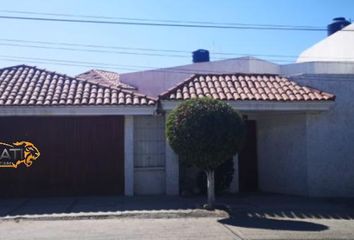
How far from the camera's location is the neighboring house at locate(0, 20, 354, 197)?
14250mm

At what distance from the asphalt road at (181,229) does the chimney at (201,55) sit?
1784cm

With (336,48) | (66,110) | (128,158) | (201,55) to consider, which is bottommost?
(128,158)

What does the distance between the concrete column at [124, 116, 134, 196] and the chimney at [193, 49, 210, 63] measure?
1402 cm

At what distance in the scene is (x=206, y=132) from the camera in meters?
11.5

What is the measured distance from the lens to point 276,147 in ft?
52.7

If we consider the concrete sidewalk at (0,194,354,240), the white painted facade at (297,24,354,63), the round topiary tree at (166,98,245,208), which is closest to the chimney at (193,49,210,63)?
the white painted facade at (297,24,354,63)

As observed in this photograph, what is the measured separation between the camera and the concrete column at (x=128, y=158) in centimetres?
1481

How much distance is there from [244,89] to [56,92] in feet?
18.7

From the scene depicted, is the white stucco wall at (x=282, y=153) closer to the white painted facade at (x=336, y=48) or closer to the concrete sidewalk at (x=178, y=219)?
the concrete sidewalk at (x=178, y=219)

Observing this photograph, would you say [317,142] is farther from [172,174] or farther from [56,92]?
[56,92]

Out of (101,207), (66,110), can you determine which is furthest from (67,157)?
(101,207)

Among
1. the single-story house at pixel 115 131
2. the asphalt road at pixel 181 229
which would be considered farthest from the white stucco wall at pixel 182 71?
the asphalt road at pixel 181 229

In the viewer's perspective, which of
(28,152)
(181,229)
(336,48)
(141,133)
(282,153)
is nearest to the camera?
(181,229)

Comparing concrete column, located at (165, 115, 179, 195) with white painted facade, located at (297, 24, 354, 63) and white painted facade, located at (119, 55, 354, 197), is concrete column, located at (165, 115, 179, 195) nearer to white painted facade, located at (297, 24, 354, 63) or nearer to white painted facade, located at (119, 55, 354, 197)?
white painted facade, located at (119, 55, 354, 197)
